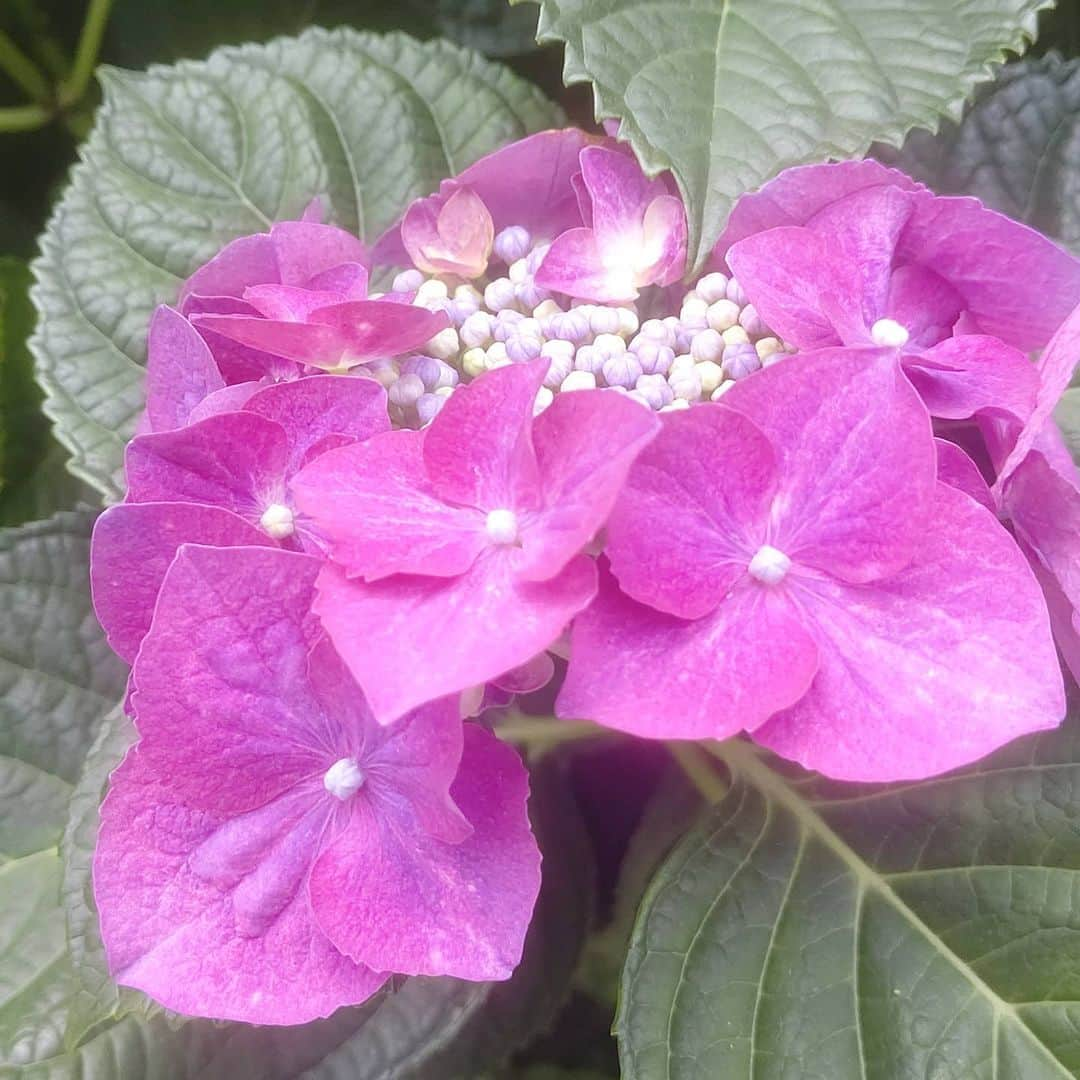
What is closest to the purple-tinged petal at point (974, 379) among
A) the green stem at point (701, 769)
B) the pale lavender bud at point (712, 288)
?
the pale lavender bud at point (712, 288)

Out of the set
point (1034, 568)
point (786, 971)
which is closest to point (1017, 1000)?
point (786, 971)

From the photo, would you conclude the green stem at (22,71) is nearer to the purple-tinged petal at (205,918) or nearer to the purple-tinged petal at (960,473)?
the purple-tinged petal at (205,918)

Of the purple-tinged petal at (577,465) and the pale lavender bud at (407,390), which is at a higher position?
the purple-tinged petal at (577,465)

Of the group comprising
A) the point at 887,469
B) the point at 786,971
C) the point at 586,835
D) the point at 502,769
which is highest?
the point at 887,469

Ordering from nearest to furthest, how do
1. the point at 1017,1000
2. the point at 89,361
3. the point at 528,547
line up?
1. the point at 528,547
2. the point at 1017,1000
3. the point at 89,361

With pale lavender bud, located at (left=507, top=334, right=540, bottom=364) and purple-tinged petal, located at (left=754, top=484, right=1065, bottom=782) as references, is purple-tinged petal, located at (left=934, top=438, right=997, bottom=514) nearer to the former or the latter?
purple-tinged petal, located at (left=754, top=484, right=1065, bottom=782)

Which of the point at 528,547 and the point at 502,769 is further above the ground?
the point at 528,547

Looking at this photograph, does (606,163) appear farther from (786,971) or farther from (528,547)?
(786,971)

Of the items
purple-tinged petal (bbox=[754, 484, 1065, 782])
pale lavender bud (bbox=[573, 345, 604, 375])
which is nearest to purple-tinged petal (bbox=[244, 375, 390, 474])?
pale lavender bud (bbox=[573, 345, 604, 375])
